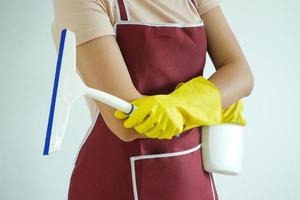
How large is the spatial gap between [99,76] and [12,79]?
27.9 inches

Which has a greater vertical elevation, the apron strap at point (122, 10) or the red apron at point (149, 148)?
the apron strap at point (122, 10)

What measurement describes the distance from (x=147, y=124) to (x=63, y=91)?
180 millimetres

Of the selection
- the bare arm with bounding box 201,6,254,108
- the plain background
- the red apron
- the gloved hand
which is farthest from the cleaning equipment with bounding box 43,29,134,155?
the plain background

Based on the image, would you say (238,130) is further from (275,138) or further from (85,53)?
(275,138)

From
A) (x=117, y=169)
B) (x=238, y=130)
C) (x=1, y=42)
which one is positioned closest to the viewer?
(x=117, y=169)

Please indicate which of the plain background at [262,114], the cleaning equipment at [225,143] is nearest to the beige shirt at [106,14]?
the cleaning equipment at [225,143]

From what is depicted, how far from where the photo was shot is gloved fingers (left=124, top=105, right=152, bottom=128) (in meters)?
0.70

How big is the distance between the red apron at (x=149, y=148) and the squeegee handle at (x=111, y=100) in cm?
14

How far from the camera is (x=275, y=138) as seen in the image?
1831 millimetres

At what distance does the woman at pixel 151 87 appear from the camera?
2.46 feet

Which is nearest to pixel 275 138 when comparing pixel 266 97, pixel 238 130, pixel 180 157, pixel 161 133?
pixel 266 97

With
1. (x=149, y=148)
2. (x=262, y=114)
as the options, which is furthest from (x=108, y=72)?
(x=262, y=114)

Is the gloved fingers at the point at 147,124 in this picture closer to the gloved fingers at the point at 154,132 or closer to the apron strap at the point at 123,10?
the gloved fingers at the point at 154,132

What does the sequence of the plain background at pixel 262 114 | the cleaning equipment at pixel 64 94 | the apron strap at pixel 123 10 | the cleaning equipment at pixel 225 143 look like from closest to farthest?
the cleaning equipment at pixel 64 94 < the apron strap at pixel 123 10 < the cleaning equipment at pixel 225 143 < the plain background at pixel 262 114
